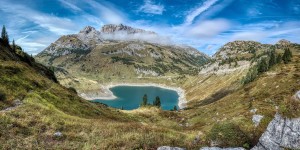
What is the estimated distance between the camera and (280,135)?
25.6 m

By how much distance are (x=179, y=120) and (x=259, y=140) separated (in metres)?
76.4

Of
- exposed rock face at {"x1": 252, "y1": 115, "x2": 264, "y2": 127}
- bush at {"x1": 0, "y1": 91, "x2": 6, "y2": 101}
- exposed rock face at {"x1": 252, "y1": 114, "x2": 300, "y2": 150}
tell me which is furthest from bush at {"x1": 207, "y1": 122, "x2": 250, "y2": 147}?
bush at {"x1": 0, "y1": 91, "x2": 6, "y2": 101}

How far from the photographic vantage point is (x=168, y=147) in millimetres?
20359

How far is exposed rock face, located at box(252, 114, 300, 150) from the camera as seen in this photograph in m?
24.1

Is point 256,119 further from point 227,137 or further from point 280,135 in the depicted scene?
point 227,137

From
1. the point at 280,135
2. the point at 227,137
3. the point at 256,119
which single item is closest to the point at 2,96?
the point at 227,137

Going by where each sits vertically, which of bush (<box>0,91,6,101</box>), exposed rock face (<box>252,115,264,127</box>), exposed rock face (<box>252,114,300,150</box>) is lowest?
exposed rock face (<box>252,114,300,150</box>)

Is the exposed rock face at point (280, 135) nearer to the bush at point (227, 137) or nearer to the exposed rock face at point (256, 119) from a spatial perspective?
the bush at point (227, 137)

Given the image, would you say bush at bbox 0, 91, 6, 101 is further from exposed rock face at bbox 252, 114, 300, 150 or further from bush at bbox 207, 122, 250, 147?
exposed rock face at bbox 252, 114, 300, 150

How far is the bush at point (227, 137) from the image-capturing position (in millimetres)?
22617

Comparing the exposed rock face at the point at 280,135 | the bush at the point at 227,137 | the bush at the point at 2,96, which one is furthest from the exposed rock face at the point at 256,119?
the bush at the point at 2,96

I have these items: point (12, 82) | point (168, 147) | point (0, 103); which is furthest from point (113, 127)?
point (12, 82)

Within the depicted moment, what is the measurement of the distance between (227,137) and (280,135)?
24.5 ft

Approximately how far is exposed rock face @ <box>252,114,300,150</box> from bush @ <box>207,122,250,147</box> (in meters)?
1.60
